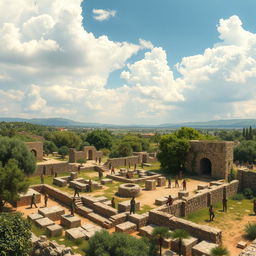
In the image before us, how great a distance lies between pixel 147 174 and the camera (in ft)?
92.4

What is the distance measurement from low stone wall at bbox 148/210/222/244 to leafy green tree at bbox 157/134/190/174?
1546cm

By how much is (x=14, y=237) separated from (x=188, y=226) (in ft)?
27.7

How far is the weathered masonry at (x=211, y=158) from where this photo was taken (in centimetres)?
2711

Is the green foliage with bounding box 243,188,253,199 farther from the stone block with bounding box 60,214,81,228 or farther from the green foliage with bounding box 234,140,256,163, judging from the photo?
the green foliage with bounding box 234,140,256,163

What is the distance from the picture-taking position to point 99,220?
48.3ft

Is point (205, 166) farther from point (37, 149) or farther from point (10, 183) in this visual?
point (37, 149)

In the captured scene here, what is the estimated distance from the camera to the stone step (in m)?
14.1

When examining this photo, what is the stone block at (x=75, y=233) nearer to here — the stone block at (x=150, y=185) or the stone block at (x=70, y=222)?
the stone block at (x=70, y=222)

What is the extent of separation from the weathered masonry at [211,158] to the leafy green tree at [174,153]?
0.99m

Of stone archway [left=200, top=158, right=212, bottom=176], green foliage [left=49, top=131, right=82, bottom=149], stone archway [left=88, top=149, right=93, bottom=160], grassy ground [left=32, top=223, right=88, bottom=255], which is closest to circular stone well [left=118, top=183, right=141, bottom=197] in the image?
grassy ground [left=32, top=223, right=88, bottom=255]

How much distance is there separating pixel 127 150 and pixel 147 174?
12.8 meters

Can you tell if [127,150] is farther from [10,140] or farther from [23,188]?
[23,188]

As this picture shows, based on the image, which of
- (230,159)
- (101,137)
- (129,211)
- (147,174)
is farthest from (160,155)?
(101,137)

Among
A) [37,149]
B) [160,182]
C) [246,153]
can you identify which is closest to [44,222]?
[160,182]
